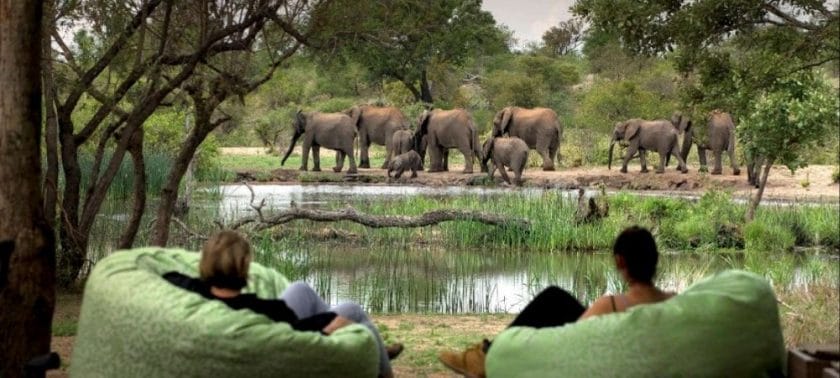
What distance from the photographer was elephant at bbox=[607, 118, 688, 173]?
2780 centimetres

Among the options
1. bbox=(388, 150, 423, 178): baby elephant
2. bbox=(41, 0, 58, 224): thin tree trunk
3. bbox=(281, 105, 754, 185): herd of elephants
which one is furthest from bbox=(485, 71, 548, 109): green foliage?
bbox=(41, 0, 58, 224): thin tree trunk

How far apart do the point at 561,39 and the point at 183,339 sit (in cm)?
5598

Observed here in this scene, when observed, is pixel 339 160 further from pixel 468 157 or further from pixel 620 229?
pixel 620 229

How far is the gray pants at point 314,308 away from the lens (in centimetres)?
453

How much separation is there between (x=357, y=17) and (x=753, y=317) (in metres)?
6.59

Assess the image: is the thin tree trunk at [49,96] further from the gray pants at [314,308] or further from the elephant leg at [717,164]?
the elephant leg at [717,164]

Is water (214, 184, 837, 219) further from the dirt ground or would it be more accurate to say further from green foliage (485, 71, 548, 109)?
green foliage (485, 71, 548, 109)

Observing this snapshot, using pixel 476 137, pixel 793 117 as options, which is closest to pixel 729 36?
pixel 793 117

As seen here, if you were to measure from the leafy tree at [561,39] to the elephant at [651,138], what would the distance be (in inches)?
1154

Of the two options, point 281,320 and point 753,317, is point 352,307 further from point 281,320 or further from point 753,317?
point 753,317

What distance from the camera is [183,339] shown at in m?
3.96

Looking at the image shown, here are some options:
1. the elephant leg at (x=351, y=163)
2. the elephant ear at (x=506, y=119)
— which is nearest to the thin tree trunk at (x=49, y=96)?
the elephant leg at (x=351, y=163)

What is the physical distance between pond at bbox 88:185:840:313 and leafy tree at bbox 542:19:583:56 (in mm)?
43679

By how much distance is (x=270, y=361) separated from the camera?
3.97m
